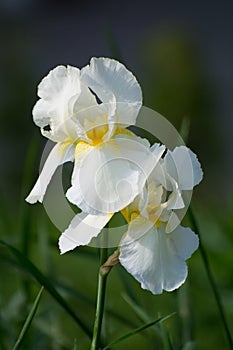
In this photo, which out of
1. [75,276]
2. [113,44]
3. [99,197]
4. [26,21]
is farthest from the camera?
[26,21]

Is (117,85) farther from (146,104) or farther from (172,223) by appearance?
(146,104)

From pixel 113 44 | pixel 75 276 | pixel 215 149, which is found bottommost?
pixel 215 149

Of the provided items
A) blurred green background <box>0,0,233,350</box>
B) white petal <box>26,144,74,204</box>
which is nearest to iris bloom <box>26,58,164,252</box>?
white petal <box>26,144,74,204</box>

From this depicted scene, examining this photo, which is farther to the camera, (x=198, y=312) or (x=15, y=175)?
(x=15, y=175)

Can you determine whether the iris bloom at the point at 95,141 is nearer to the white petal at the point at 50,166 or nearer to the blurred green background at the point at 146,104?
the white petal at the point at 50,166

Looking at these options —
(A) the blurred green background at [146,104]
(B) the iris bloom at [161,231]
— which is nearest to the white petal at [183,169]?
(B) the iris bloom at [161,231]

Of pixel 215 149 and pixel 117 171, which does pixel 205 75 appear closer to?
pixel 215 149

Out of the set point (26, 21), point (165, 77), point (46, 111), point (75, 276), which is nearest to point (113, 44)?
point (46, 111)

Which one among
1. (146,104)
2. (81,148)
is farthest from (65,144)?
(146,104)
